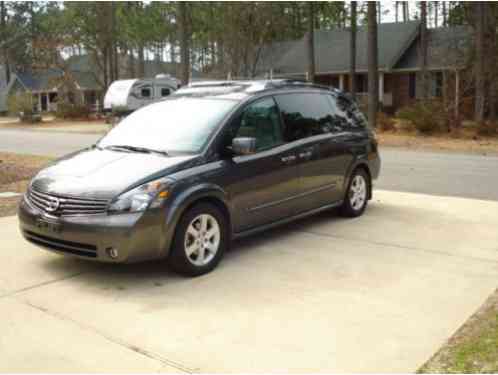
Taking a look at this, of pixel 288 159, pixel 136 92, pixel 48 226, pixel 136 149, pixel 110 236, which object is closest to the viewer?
pixel 110 236

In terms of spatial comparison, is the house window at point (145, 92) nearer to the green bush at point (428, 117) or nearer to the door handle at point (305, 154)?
the green bush at point (428, 117)

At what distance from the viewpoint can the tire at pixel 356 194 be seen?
7.76 m

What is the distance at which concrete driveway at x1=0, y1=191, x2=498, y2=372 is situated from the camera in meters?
3.89

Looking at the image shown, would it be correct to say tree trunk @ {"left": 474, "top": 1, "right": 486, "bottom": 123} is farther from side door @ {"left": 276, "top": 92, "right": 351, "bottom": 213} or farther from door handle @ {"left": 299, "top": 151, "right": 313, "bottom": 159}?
door handle @ {"left": 299, "top": 151, "right": 313, "bottom": 159}

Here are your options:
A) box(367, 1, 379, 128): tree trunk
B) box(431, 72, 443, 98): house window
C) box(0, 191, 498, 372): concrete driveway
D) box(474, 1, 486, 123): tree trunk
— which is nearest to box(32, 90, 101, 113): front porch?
box(431, 72, 443, 98): house window

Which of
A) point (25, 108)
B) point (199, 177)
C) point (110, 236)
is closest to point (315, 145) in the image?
point (199, 177)

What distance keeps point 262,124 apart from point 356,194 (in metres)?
2.05

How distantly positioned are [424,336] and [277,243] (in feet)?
8.68

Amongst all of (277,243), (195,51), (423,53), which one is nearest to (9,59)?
(195,51)

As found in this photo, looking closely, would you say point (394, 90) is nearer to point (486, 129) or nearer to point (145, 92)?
point (145, 92)

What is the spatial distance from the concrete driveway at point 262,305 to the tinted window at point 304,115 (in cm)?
117

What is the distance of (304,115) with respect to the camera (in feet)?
23.2

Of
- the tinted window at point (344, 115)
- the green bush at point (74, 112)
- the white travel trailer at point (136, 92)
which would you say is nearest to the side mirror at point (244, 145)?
the tinted window at point (344, 115)

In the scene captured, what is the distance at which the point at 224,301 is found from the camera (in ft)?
16.0
